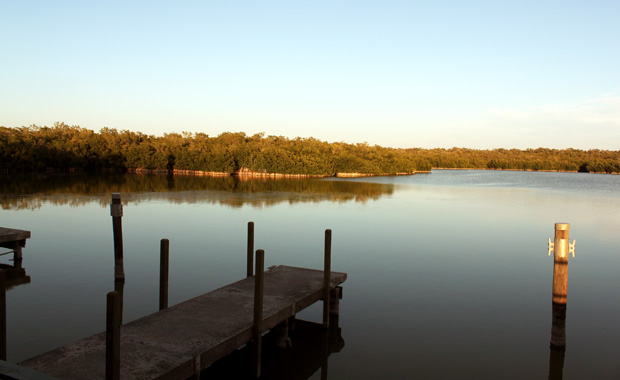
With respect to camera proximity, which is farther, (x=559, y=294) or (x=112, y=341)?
(x=559, y=294)

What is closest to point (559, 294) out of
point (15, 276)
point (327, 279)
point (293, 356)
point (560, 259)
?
point (560, 259)

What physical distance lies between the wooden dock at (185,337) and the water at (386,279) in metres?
1.41

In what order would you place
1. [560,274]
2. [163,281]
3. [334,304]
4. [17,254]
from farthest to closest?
[17,254] → [334,304] → [163,281] → [560,274]

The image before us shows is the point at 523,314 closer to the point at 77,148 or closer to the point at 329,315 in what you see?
the point at 329,315

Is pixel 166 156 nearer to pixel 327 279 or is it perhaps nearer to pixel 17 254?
pixel 17 254

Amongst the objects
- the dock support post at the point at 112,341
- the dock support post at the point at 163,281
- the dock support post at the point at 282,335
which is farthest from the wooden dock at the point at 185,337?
the dock support post at the point at 163,281

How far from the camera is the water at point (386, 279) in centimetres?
920

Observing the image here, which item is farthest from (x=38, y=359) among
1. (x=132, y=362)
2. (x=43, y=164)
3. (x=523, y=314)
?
(x=43, y=164)

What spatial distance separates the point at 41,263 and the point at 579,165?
178m

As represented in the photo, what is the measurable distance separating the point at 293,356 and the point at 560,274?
5188mm

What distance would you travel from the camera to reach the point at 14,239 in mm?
14586

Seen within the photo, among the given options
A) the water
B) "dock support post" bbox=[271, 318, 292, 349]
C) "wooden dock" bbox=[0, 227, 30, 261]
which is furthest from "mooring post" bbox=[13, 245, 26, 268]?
"dock support post" bbox=[271, 318, 292, 349]

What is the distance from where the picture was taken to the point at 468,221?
2814cm

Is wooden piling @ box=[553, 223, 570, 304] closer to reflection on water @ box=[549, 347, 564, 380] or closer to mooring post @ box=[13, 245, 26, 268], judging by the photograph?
reflection on water @ box=[549, 347, 564, 380]
